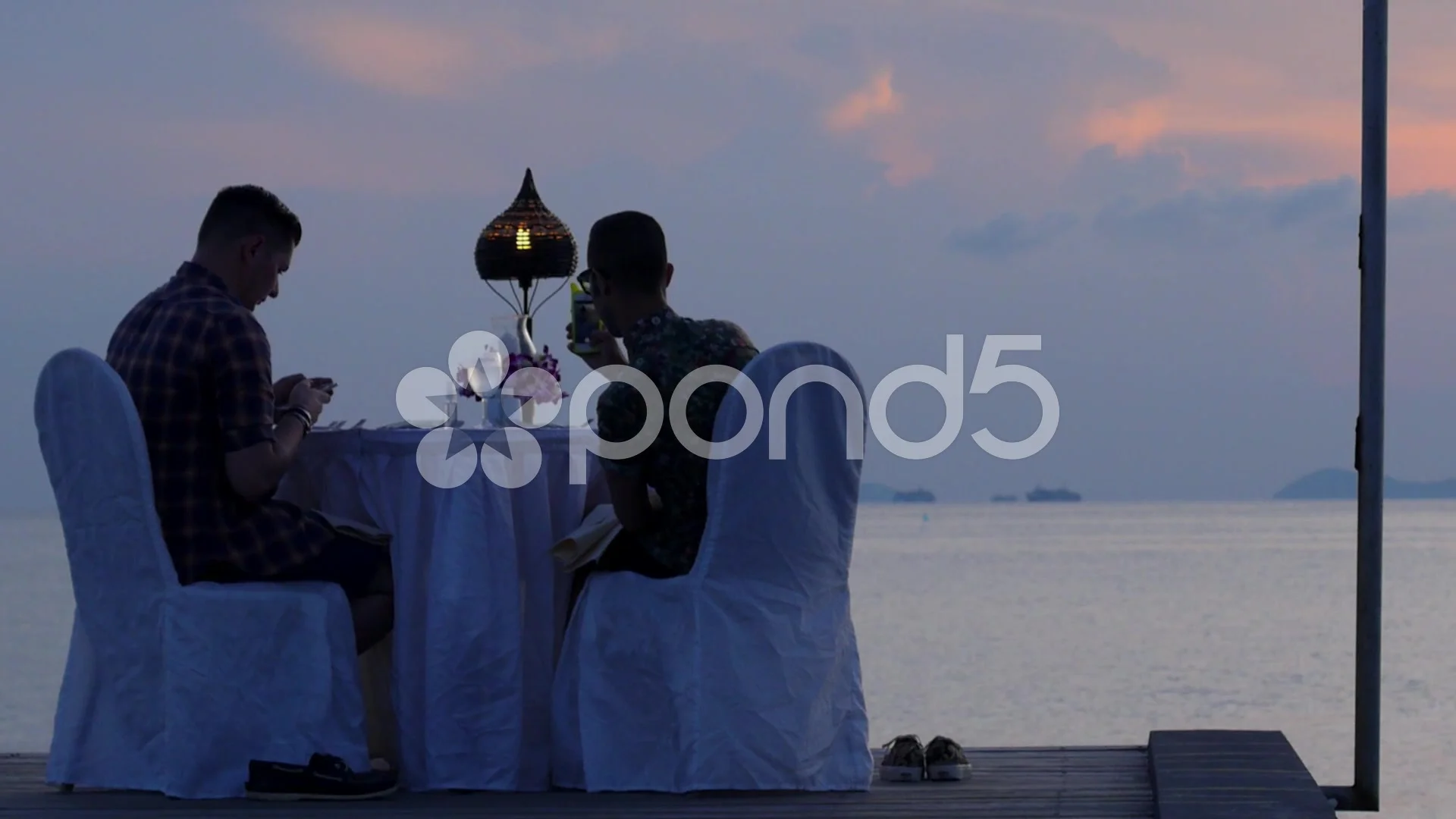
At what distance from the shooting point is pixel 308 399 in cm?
339

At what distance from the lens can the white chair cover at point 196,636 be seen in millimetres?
3332

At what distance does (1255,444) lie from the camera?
121 feet

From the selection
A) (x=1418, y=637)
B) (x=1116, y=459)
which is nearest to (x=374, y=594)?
(x=1418, y=637)

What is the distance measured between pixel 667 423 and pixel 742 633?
42cm

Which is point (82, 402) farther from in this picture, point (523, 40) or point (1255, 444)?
point (1255, 444)

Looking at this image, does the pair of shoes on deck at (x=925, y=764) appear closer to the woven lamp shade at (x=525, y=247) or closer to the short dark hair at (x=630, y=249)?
the short dark hair at (x=630, y=249)

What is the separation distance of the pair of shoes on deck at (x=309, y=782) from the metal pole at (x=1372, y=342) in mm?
2055

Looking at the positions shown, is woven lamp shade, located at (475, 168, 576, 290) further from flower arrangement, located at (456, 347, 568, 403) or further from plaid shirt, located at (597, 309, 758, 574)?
plaid shirt, located at (597, 309, 758, 574)

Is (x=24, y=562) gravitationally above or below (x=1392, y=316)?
below

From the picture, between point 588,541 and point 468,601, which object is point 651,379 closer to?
point 588,541

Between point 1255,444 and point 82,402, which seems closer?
point 82,402

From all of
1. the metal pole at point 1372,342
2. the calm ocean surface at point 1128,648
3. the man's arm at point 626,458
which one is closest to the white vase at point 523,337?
the man's arm at point 626,458

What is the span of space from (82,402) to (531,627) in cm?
93

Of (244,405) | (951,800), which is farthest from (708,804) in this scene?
(244,405)
